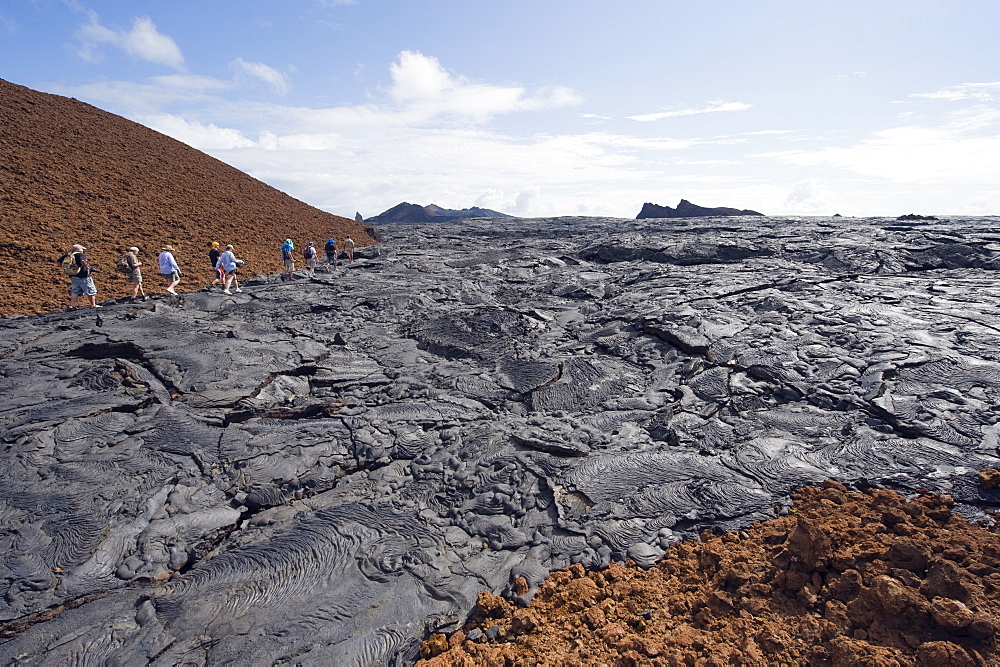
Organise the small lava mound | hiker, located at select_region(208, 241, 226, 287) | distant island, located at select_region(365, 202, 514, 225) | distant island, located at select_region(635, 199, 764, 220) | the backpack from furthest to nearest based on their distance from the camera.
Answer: distant island, located at select_region(365, 202, 514, 225) < distant island, located at select_region(635, 199, 764, 220) < hiker, located at select_region(208, 241, 226, 287) < the backpack < the small lava mound

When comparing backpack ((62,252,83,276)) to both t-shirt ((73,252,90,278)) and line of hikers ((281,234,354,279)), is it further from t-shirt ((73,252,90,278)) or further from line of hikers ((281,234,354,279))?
line of hikers ((281,234,354,279))

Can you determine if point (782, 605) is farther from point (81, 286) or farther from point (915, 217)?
point (915, 217)

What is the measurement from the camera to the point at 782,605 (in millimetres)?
2674

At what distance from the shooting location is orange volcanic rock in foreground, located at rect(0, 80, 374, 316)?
1004 centimetres

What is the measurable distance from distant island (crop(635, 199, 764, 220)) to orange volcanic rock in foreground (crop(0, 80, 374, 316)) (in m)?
25.1

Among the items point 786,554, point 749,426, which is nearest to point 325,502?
point 786,554

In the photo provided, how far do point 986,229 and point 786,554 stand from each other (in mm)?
15499

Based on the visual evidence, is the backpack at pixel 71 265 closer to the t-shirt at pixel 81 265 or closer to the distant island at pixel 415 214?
the t-shirt at pixel 81 265

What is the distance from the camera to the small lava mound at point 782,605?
2.33m

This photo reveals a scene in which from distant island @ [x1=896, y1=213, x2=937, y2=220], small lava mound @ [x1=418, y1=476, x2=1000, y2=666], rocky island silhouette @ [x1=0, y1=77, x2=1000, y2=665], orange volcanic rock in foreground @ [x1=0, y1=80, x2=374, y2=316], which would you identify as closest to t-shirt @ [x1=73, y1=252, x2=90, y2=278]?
rocky island silhouette @ [x1=0, y1=77, x2=1000, y2=665]

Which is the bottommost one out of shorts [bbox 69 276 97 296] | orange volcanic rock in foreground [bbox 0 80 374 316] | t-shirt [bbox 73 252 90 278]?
shorts [bbox 69 276 97 296]

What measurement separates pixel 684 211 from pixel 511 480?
37.9 metres

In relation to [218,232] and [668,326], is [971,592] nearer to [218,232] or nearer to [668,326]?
[668,326]

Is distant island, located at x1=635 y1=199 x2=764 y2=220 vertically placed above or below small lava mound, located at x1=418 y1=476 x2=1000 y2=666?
above
